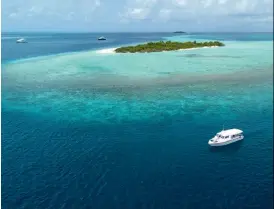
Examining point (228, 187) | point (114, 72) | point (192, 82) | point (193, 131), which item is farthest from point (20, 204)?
point (114, 72)

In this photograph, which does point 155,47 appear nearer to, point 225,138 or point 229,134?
point 229,134

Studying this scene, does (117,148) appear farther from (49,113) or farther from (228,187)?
(49,113)

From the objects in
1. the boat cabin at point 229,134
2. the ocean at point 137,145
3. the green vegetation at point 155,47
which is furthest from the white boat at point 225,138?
the green vegetation at point 155,47

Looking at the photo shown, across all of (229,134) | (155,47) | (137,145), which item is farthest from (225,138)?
(155,47)

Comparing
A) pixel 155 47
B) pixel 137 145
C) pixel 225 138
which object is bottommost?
pixel 137 145

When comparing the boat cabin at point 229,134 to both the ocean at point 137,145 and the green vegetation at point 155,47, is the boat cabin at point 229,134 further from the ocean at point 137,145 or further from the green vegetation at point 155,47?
the green vegetation at point 155,47

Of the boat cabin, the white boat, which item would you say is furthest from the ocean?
the boat cabin

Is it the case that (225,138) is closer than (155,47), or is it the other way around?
(225,138)
